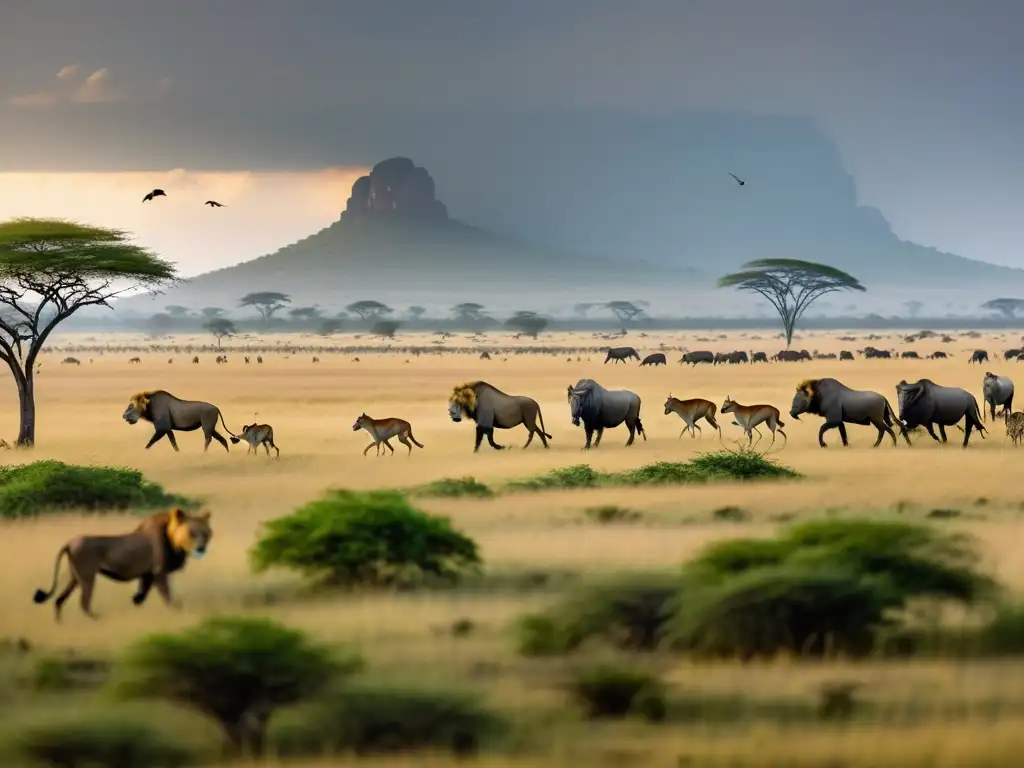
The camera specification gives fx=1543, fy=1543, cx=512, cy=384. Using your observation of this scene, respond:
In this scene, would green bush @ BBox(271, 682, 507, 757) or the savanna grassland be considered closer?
green bush @ BBox(271, 682, 507, 757)

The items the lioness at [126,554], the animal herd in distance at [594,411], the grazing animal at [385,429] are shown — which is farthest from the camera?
the grazing animal at [385,429]

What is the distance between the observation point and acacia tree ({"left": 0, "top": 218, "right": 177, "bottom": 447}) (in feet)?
107

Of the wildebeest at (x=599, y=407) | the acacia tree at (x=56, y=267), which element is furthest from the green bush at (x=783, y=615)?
the acacia tree at (x=56, y=267)

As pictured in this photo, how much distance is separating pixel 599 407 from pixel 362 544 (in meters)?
16.4

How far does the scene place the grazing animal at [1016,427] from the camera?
31078 millimetres

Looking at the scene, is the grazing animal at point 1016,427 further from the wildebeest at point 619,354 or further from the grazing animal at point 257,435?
the wildebeest at point 619,354

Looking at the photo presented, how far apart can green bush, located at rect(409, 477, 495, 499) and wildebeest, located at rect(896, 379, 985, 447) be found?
10.5 metres

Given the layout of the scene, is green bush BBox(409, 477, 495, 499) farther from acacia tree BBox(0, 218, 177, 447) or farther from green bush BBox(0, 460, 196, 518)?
acacia tree BBox(0, 218, 177, 447)

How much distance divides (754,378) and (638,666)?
55.2 meters

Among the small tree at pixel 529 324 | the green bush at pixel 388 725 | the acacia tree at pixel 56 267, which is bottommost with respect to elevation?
the green bush at pixel 388 725

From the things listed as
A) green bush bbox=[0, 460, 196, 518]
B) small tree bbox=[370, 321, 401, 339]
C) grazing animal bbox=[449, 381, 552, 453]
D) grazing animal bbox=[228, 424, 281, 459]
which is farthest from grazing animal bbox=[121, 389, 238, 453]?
small tree bbox=[370, 321, 401, 339]

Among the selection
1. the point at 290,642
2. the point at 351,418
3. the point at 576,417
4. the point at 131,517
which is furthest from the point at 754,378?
the point at 290,642

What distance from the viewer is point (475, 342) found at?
139000 mm

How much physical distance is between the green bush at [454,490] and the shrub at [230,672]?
12.6m
